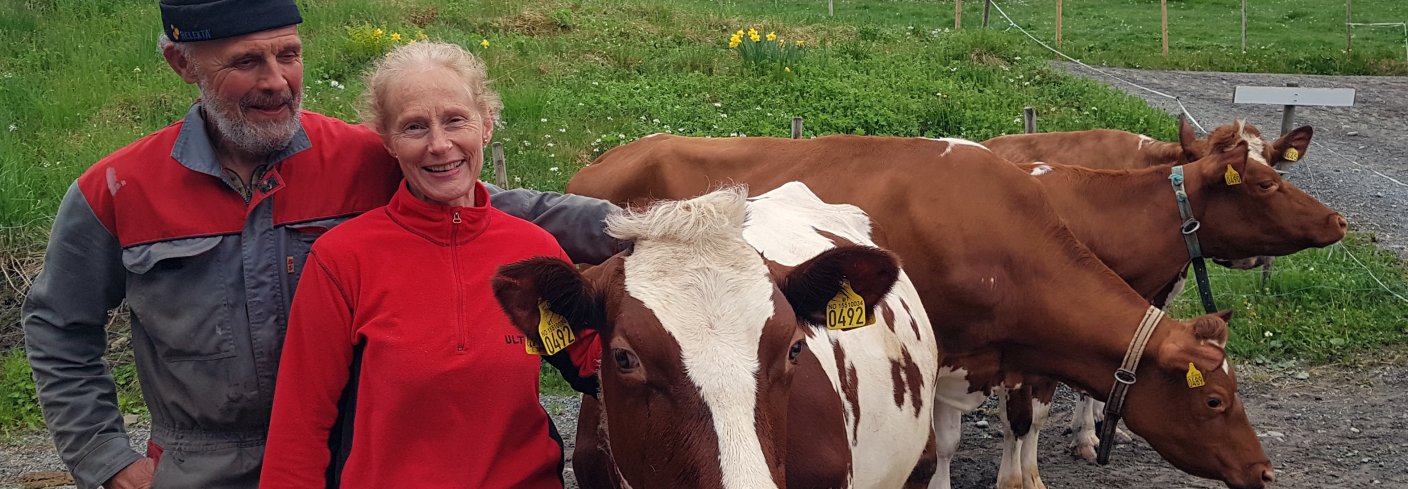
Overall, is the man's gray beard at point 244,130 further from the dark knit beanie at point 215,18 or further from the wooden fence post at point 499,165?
the wooden fence post at point 499,165

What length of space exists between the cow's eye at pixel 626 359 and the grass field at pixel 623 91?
5853 millimetres

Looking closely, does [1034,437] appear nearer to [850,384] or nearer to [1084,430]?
[1084,430]

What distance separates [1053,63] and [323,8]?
1107 cm

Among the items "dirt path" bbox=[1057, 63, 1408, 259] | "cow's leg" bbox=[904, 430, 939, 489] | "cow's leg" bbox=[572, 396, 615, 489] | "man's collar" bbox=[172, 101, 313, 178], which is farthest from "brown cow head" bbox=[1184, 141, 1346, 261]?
"man's collar" bbox=[172, 101, 313, 178]

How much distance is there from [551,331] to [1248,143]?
20.5 feet

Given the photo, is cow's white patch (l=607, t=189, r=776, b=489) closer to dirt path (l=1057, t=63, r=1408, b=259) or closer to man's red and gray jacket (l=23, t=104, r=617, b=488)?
man's red and gray jacket (l=23, t=104, r=617, b=488)

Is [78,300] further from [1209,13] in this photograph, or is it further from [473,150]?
[1209,13]

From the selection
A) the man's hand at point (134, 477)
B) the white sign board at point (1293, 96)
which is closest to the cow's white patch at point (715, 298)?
the man's hand at point (134, 477)

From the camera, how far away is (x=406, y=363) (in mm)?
2582

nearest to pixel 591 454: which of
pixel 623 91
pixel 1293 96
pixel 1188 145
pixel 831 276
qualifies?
pixel 831 276

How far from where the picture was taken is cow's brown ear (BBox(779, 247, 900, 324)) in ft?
9.29

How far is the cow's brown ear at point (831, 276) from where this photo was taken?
9.29ft

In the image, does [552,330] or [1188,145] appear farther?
[1188,145]

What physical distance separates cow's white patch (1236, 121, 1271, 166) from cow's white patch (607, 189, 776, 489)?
548cm
